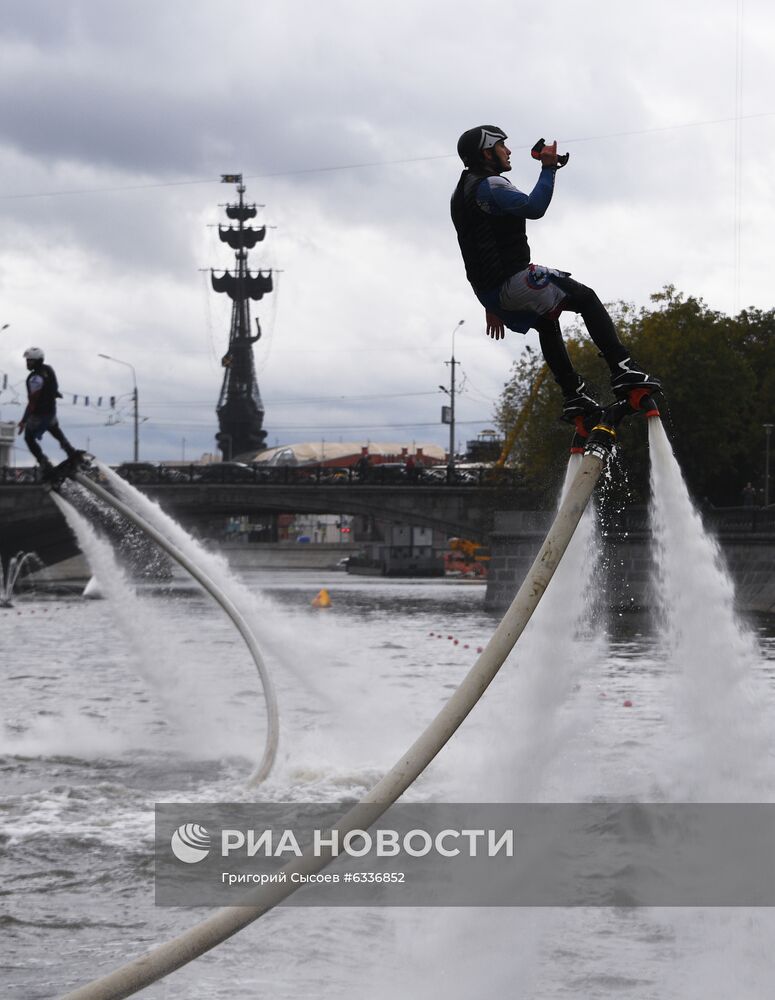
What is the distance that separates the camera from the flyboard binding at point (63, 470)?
15641mm

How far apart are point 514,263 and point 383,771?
516 inches

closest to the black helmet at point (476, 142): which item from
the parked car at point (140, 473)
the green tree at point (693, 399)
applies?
the green tree at point (693, 399)

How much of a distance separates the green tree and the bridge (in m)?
9.26

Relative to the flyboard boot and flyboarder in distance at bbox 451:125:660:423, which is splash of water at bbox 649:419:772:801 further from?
the flyboard boot

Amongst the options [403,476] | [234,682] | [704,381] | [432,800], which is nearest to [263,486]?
[403,476]

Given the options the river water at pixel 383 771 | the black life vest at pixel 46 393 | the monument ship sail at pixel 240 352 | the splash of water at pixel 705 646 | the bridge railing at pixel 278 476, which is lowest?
the river water at pixel 383 771

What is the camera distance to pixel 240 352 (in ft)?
547

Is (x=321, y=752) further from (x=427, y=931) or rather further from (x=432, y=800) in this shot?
(x=427, y=931)

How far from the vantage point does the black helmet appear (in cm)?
761

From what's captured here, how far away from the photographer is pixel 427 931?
1122 centimetres

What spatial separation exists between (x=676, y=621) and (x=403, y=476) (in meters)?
80.4

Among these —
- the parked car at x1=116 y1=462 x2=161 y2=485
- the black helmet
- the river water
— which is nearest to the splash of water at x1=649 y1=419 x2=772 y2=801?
the river water

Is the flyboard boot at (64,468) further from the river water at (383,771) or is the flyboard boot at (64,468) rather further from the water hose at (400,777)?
the water hose at (400,777)

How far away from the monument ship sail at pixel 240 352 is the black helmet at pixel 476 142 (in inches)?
6209
